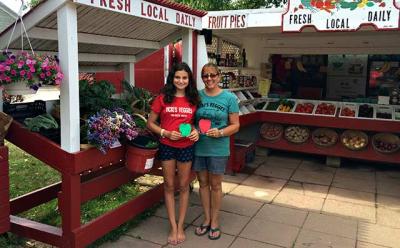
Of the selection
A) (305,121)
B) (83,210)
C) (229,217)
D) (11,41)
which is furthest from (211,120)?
(305,121)

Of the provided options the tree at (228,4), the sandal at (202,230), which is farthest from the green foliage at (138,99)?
the tree at (228,4)

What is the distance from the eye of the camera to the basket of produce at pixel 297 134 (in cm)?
712

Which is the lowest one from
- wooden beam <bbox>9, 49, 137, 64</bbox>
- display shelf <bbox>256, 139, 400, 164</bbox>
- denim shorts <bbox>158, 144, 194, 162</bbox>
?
display shelf <bbox>256, 139, 400, 164</bbox>

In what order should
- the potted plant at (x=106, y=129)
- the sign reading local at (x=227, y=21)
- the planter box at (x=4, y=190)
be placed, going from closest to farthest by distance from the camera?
the planter box at (x=4, y=190), the potted plant at (x=106, y=129), the sign reading local at (x=227, y=21)

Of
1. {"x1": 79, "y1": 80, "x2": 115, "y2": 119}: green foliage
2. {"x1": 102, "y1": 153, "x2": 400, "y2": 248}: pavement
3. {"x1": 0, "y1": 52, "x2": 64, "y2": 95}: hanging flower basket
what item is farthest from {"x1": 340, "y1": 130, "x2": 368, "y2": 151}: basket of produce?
{"x1": 0, "y1": 52, "x2": 64, "y2": 95}: hanging flower basket

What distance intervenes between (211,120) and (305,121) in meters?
3.78

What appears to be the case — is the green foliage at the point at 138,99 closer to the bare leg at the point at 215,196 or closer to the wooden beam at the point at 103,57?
the wooden beam at the point at 103,57

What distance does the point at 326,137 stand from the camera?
7027mm

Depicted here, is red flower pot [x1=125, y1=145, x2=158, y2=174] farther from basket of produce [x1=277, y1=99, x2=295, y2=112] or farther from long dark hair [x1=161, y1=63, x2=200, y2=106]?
basket of produce [x1=277, y1=99, x2=295, y2=112]

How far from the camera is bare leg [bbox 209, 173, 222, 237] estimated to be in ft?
12.7

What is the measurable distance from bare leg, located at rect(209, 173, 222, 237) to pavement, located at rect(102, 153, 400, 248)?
0.18 m

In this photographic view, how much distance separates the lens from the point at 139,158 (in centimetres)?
367

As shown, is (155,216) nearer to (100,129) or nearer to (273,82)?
(100,129)

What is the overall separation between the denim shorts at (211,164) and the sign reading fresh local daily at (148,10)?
57.3 inches
